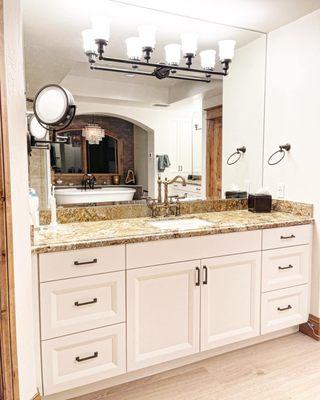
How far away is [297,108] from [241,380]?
74.5 inches

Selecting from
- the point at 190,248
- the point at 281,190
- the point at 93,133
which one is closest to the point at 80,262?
the point at 190,248

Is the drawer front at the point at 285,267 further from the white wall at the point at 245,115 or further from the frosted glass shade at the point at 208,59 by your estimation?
the frosted glass shade at the point at 208,59

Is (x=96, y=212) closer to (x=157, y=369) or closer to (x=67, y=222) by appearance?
(x=67, y=222)

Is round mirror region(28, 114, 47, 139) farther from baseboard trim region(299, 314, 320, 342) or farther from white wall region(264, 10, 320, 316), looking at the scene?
baseboard trim region(299, 314, 320, 342)

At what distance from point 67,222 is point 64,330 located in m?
0.75

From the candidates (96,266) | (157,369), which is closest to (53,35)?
(96,266)

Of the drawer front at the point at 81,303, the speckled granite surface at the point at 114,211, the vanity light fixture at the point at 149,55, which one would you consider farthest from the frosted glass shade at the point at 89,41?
the drawer front at the point at 81,303

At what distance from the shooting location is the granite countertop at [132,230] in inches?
66.1

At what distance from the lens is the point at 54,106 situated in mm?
1689

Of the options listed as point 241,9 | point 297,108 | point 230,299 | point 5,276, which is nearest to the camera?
point 5,276

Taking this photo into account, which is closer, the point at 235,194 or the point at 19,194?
the point at 19,194

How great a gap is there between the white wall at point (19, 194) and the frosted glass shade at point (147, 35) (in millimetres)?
1024

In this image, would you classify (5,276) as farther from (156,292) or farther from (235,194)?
(235,194)

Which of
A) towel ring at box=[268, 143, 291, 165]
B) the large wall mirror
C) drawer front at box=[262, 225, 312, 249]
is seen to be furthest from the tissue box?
drawer front at box=[262, 225, 312, 249]
